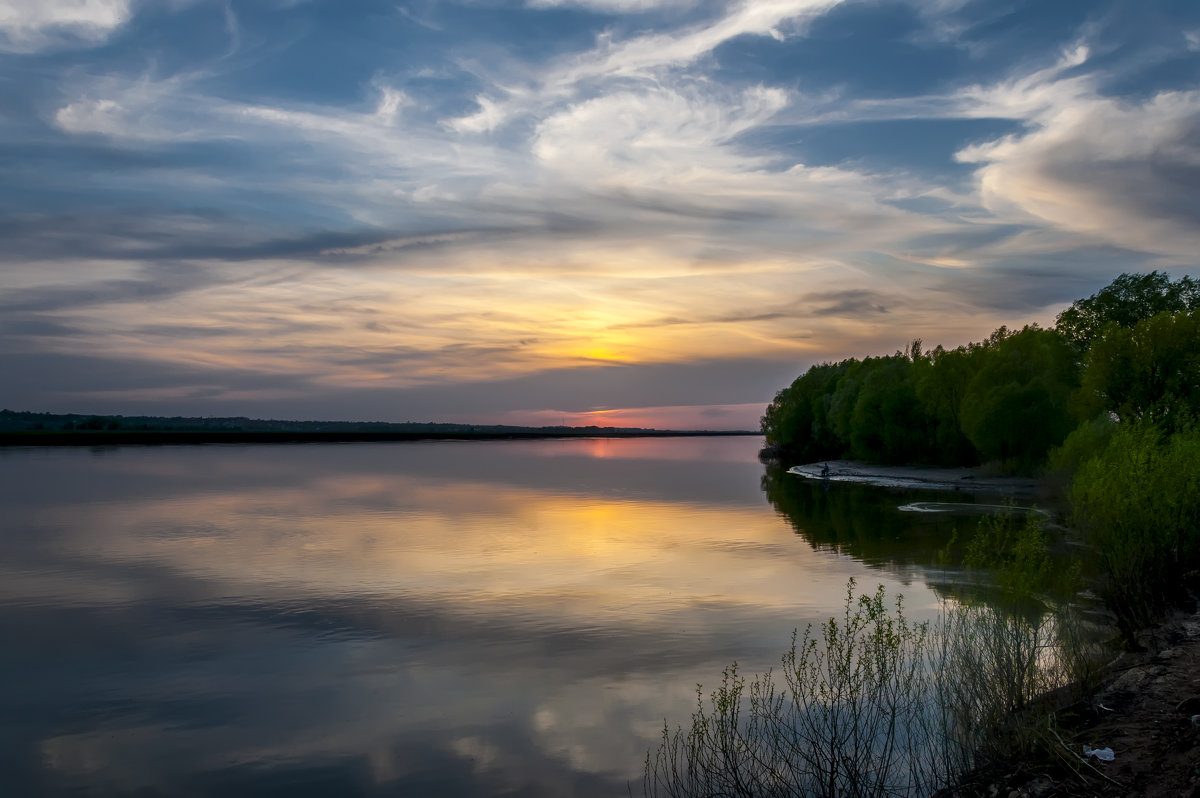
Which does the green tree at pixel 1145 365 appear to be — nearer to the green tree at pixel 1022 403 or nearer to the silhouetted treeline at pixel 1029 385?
→ the silhouetted treeline at pixel 1029 385

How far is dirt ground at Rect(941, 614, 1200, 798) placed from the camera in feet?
34.0

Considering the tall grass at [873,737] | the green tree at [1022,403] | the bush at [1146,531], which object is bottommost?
the tall grass at [873,737]

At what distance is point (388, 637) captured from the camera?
71.3 feet

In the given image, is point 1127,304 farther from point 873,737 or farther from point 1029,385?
point 873,737

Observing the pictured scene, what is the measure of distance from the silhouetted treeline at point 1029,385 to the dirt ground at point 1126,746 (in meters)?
18.6

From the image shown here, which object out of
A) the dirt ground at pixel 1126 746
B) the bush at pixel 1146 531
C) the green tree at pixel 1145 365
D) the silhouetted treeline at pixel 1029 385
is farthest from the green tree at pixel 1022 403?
the dirt ground at pixel 1126 746

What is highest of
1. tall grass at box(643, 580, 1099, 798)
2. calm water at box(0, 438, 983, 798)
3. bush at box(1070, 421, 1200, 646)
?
bush at box(1070, 421, 1200, 646)

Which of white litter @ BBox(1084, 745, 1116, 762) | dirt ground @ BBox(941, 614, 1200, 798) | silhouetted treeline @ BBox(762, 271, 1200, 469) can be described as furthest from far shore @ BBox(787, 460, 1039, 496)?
white litter @ BBox(1084, 745, 1116, 762)

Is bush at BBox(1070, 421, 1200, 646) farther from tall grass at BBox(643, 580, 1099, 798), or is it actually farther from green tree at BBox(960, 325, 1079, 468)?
green tree at BBox(960, 325, 1079, 468)

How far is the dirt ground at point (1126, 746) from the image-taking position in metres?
10.4

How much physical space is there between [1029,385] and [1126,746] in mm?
66170

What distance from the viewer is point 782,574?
30.9 m

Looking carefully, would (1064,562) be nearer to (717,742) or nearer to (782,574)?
(782,574)

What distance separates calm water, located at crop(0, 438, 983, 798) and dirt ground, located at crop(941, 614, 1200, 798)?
5.32 m
